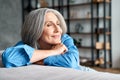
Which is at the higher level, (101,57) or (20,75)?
(20,75)

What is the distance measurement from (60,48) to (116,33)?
191 inches

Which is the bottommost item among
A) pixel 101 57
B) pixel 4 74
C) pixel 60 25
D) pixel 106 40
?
pixel 101 57

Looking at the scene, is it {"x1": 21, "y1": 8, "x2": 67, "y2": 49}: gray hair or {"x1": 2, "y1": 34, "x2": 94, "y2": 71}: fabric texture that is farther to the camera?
{"x1": 21, "y1": 8, "x2": 67, "y2": 49}: gray hair

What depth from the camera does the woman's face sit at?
1.21m

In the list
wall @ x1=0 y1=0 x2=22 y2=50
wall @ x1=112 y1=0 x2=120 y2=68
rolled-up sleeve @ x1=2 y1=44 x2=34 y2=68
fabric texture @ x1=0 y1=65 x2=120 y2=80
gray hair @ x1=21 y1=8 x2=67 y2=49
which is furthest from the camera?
wall @ x1=0 y1=0 x2=22 y2=50

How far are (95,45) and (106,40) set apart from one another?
303 mm

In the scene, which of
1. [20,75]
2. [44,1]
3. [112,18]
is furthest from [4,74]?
[44,1]

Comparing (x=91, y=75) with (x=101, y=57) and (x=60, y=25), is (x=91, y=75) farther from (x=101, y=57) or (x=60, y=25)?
(x=101, y=57)

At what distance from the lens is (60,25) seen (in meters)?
1.30

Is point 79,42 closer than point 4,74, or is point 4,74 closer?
point 4,74

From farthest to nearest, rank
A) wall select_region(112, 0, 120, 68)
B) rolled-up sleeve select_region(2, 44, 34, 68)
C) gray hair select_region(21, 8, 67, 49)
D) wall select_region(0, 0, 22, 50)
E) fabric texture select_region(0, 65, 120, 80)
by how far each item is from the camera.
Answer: wall select_region(0, 0, 22, 50) < wall select_region(112, 0, 120, 68) < gray hair select_region(21, 8, 67, 49) < rolled-up sleeve select_region(2, 44, 34, 68) < fabric texture select_region(0, 65, 120, 80)

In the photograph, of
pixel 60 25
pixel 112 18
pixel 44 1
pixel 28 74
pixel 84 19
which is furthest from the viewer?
pixel 44 1

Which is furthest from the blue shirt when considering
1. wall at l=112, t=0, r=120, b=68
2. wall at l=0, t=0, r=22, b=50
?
wall at l=0, t=0, r=22, b=50

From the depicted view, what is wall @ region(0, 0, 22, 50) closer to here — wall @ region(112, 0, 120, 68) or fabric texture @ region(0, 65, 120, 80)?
wall @ region(112, 0, 120, 68)
